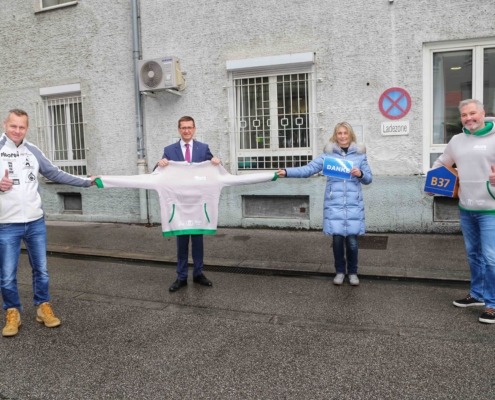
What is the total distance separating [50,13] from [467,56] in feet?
28.0

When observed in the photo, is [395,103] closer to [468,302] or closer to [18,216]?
[468,302]

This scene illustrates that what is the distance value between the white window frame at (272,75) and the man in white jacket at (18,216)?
15.6ft

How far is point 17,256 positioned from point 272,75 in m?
5.64

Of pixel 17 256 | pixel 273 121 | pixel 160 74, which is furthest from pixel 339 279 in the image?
pixel 160 74

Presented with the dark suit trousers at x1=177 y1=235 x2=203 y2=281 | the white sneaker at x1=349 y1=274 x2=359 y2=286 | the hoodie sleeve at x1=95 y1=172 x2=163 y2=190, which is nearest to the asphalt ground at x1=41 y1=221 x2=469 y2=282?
the white sneaker at x1=349 y1=274 x2=359 y2=286

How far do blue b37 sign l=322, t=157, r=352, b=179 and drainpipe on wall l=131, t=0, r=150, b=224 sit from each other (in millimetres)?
5046

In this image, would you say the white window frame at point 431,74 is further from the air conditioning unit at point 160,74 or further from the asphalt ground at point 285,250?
the air conditioning unit at point 160,74

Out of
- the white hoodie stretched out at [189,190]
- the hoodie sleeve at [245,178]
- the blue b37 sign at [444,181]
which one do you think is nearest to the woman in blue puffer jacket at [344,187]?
the hoodie sleeve at [245,178]

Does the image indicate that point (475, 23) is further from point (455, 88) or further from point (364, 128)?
point (364, 128)

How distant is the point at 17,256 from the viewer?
4395 millimetres

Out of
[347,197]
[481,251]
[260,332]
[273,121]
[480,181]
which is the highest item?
[273,121]

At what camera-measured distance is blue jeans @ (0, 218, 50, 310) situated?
4254mm

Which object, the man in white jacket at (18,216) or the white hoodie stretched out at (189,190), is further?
the white hoodie stretched out at (189,190)

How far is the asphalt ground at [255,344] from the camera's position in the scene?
3168mm
